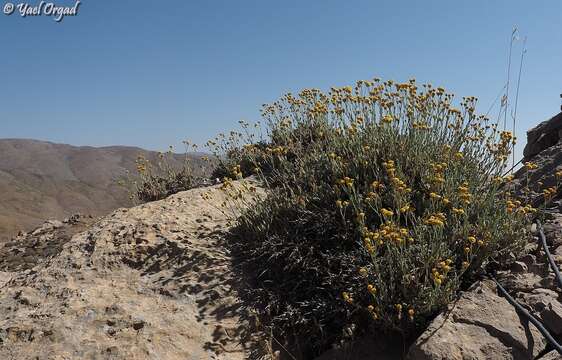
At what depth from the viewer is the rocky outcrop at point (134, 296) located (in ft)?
10.9

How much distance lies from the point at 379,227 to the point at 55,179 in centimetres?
5362

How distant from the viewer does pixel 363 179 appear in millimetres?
4426

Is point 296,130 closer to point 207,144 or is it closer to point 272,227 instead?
point 207,144

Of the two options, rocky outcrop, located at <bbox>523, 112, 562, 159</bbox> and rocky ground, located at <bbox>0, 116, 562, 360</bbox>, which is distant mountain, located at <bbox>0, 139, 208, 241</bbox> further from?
rocky outcrop, located at <bbox>523, 112, 562, 159</bbox>

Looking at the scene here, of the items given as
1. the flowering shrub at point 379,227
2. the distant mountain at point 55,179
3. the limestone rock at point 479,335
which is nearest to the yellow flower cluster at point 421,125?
the flowering shrub at point 379,227

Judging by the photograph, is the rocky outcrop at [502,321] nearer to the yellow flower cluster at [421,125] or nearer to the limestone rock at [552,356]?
the limestone rock at [552,356]

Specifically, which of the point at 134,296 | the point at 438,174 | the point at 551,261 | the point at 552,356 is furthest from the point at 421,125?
the point at 134,296

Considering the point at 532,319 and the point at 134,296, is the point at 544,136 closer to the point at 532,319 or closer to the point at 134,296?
the point at 532,319

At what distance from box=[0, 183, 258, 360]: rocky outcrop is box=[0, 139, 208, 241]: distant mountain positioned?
87.9ft

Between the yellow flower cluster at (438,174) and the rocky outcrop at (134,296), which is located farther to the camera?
the yellow flower cluster at (438,174)

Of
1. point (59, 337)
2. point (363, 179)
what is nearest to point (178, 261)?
point (59, 337)

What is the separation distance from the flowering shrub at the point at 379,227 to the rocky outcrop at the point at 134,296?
1.21 ft

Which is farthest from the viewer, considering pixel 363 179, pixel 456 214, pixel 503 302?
pixel 363 179

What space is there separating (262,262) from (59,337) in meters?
1.66
